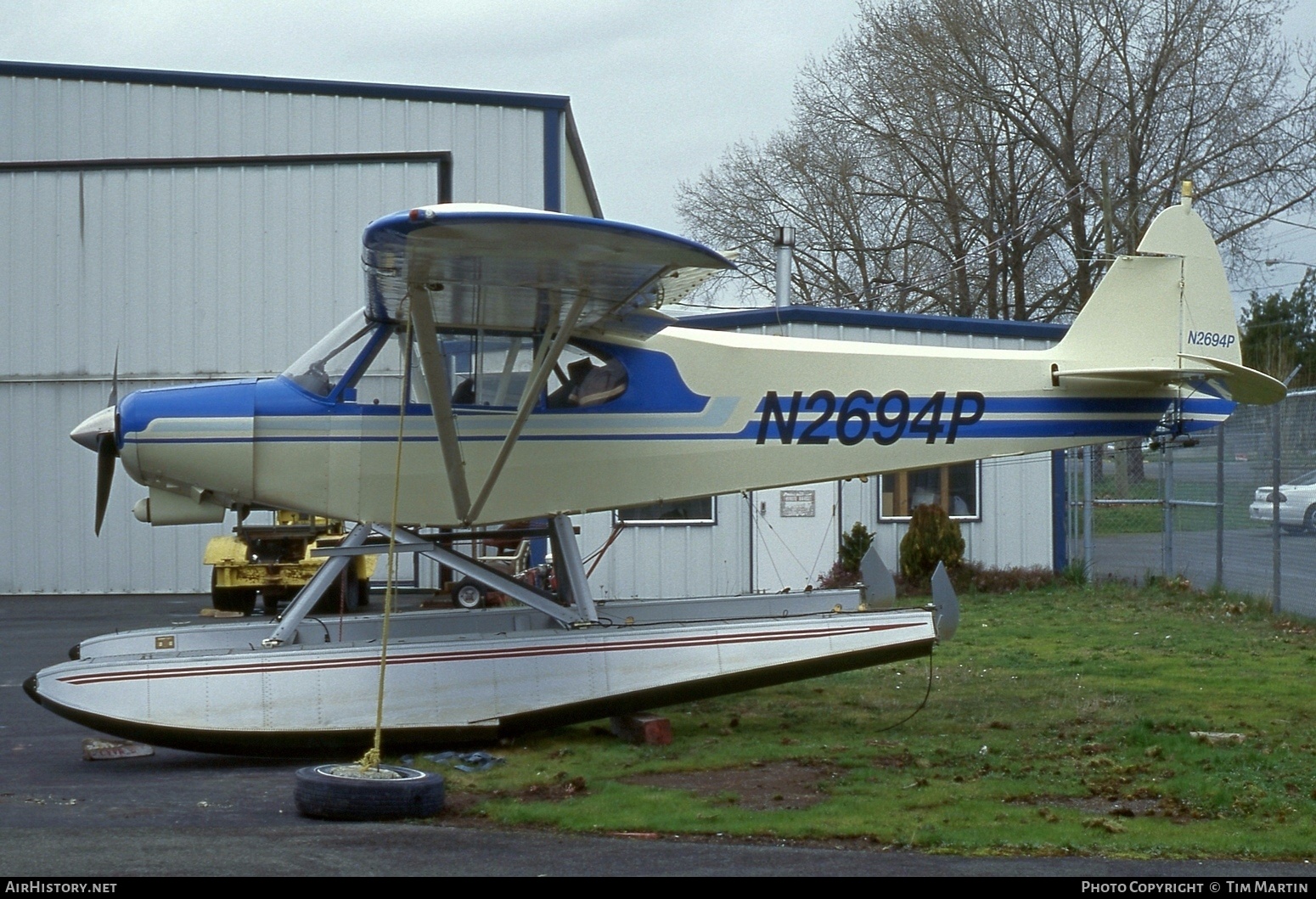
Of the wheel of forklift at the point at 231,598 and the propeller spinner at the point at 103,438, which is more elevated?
the propeller spinner at the point at 103,438

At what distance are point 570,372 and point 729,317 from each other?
1035cm

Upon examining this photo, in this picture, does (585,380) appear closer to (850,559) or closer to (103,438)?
(103,438)

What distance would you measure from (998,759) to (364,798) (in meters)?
3.57

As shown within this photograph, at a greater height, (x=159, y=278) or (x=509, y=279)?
(x=159, y=278)

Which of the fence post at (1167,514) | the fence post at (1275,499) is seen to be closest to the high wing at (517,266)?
the fence post at (1275,499)

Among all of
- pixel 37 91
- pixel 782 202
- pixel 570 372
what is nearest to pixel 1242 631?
pixel 570 372

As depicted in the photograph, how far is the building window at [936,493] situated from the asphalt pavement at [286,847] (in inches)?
515

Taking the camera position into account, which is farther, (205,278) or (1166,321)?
(205,278)

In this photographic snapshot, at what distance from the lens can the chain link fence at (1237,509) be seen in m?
14.3

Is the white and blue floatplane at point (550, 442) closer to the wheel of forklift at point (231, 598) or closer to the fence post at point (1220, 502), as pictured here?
the fence post at point (1220, 502)

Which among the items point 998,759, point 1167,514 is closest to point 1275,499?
point 1167,514

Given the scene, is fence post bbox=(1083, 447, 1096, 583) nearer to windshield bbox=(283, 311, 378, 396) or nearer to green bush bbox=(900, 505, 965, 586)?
green bush bbox=(900, 505, 965, 586)

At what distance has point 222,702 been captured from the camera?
25.0 feet

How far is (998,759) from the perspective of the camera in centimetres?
735
